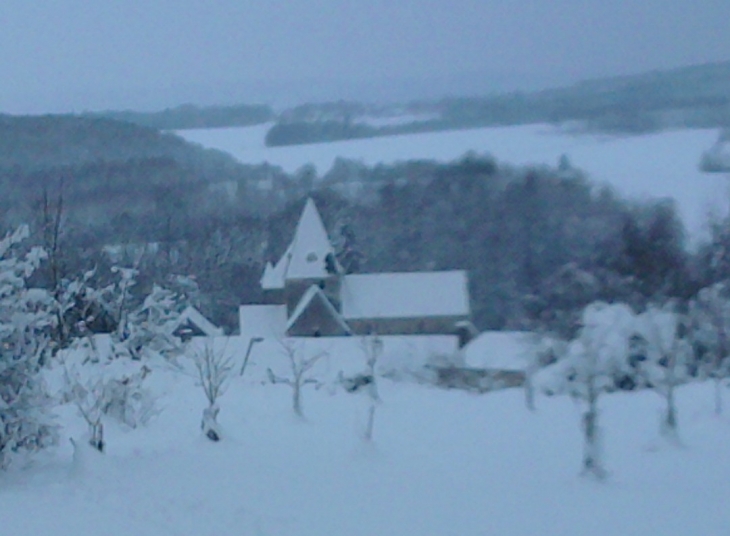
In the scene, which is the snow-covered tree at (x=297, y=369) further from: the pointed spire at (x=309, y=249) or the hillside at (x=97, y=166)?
the pointed spire at (x=309, y=249)

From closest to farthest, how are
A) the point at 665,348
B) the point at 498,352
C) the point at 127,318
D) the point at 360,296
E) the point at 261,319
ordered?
the point at 665,348, the point at 127,318, the point at 498,352, the point at 261,319, the point at 360,296

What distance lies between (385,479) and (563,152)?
1174 centimetres

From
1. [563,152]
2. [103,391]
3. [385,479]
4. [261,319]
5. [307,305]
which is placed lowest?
[261,319]

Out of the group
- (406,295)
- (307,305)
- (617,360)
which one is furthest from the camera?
(406,295)

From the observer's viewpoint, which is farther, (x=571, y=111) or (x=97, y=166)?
(x=97, y=166)

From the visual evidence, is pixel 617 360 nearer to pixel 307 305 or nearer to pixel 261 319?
A: pixel 307 305

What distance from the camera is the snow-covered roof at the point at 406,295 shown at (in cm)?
3078

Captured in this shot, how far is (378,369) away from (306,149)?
23.8 ft

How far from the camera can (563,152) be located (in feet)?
61.4

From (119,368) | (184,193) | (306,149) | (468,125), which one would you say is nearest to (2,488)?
(119,368)

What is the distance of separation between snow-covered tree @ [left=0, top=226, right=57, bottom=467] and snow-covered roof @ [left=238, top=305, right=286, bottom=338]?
2013 centimetres

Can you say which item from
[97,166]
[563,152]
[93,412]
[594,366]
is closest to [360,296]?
[97,166]

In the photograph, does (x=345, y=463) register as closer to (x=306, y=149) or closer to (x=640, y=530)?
(x=640, y=530)

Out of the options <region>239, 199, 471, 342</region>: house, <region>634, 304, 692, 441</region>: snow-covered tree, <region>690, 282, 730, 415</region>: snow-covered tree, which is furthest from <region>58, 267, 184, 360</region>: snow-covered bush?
<region>239, 199, 471, 342</region>: house
